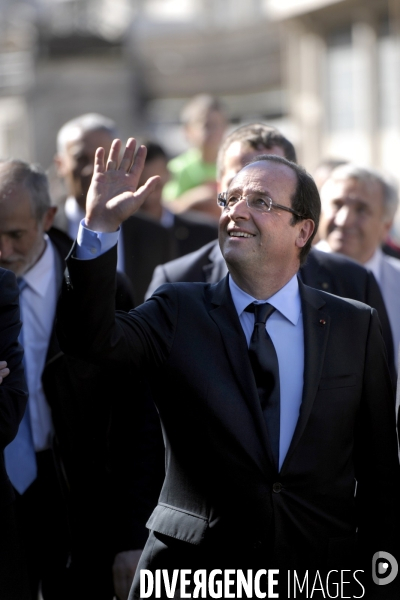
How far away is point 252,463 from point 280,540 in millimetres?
233

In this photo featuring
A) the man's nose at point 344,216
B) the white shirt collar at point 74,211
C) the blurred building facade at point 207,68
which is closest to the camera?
the man's nose at point 344,216

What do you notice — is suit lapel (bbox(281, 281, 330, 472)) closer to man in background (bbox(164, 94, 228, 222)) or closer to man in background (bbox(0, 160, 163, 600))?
man in background (bbox(0, 160, 163, 600))

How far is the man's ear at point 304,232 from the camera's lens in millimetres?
3047

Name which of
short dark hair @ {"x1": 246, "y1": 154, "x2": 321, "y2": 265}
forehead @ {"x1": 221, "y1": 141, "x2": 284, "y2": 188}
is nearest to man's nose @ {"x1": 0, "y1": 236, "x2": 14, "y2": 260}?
forehead @ {"x1": 221, "y1": 141, "x2": 284, "y2": 188}

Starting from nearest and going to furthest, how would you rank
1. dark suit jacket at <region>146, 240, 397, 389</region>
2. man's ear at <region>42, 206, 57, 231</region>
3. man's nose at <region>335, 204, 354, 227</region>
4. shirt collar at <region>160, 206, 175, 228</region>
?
dark suit jacket at <region>146, 240, 397, 389</region> < man's ear at <region>42, 206, 57, 231</region> < man's nose at <region>335, 204, 354, 227</region> < shirt collar at <region>160, 206, 175, 228</region>

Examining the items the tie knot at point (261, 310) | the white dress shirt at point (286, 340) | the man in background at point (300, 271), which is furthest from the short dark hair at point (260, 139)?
the tie knot at point (261, 310)

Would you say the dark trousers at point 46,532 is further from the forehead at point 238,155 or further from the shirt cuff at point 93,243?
the shirt cuff at point 93,243

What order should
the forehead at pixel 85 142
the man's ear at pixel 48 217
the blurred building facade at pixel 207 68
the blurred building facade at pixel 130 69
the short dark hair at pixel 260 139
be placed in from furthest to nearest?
the blurred building facade at pixel 130 69 < the blurred building facade at pixel 207 68 < the forehead at pixel 85 142 < the short dark hair at pixel 260 139 < the man's ear at pixel 48 217

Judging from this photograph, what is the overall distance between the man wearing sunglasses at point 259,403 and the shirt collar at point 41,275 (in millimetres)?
1077

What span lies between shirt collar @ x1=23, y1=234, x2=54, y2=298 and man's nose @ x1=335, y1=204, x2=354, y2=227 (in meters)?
1.60

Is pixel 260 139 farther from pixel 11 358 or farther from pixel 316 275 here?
pixel 11 358

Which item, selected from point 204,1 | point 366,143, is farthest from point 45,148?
point 204,1

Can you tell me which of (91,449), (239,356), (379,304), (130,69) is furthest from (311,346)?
(130,69)

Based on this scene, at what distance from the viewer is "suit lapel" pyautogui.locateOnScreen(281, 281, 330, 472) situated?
275 centimetres
